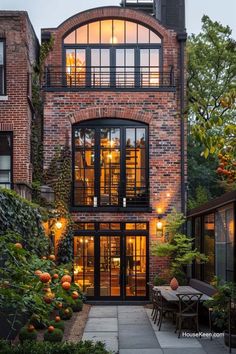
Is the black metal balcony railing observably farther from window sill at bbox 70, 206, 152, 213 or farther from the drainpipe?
window sill at bbox 70, 206, 152, 213

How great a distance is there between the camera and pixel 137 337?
12344 mm

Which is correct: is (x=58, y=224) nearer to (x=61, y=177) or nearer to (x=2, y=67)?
(x=61, y=177)

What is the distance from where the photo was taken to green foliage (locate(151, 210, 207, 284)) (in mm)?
16706

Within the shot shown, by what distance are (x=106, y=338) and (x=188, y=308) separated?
1.82 m

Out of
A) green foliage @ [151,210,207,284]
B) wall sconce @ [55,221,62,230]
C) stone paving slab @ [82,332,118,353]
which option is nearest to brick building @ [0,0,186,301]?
green foliage @ [151,210,207,284]

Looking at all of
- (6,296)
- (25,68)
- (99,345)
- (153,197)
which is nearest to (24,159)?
(25,68)

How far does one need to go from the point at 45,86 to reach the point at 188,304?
829 centimetres

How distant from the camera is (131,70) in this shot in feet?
→ 60.1

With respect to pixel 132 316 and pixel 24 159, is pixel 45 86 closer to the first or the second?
pixel 24 159

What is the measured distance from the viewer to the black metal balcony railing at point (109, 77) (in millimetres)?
18156

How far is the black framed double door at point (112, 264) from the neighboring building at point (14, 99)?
2761mm

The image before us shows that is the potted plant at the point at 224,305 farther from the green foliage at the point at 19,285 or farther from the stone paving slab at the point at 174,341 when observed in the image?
the green foliage at the point at 19,285

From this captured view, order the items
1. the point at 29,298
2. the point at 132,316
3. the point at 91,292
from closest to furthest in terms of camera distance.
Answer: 1. the point at 29,298
2. the point at 132,316
3. the point at 91,292

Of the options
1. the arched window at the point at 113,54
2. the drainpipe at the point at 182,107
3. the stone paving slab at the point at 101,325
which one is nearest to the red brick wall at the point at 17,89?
the arched window at the point at 113,54
